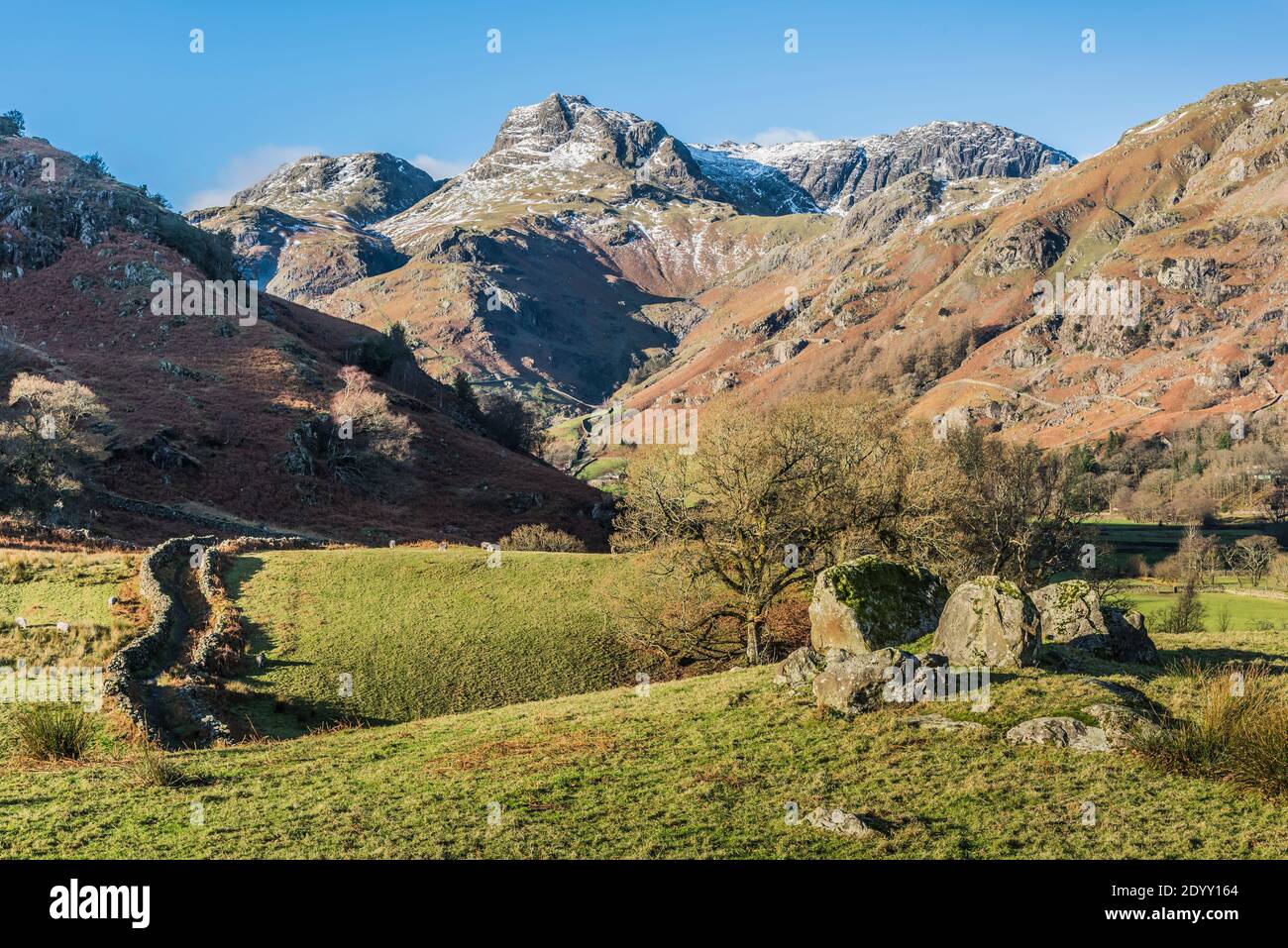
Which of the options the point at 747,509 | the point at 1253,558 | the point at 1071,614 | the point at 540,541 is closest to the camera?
the point at 1071,614

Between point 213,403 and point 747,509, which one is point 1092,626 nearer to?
point 747,509

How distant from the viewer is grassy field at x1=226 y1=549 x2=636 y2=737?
3306 cm

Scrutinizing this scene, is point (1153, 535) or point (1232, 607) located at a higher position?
point (1153, 535)

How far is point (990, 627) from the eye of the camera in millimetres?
22609

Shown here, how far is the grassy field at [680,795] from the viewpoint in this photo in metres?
13.6

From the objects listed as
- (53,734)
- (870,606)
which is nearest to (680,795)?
(870,606)

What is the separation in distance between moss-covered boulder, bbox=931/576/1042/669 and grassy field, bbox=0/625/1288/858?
3.21 ft

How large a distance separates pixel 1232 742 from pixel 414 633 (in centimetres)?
3217

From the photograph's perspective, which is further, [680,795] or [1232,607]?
[1232,607]

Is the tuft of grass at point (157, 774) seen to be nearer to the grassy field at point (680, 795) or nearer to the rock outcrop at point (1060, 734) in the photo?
the grassy field at point (680, 795)

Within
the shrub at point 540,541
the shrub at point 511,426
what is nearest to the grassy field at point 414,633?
the shrub at point 540,541

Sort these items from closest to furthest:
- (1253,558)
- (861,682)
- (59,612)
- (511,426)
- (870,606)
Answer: (861,682)
(870,606)
(59,612)
(1253,558)
(511,426)
